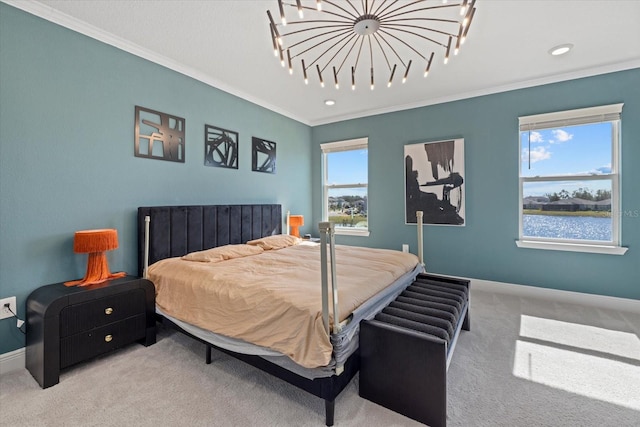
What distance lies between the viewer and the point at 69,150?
2.25 m

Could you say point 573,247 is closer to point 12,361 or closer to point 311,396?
point 311,396

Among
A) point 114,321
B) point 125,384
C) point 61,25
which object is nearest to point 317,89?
point 61,25

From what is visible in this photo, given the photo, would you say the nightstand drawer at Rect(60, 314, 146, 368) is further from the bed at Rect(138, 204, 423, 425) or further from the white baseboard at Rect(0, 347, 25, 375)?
the white baseboard at Rect(0, 347, 25, 375)

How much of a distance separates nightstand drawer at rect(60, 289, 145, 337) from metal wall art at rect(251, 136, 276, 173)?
2210 millimetres

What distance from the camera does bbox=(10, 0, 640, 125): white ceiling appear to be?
6.91 feet

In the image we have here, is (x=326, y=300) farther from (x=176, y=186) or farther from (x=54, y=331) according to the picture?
(x=176, y=186)

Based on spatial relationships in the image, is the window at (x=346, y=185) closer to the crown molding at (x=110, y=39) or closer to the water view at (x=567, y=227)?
the crown molding at (x=110, y=39)

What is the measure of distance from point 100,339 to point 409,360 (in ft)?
7.25

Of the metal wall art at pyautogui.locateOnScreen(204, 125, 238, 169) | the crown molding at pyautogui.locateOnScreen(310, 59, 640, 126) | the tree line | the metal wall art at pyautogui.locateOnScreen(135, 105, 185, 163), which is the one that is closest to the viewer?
the metal wall art at pyautogui.locateOnScreen(135, 105, 185, 163)

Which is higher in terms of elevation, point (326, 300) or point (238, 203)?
point (238, 203)

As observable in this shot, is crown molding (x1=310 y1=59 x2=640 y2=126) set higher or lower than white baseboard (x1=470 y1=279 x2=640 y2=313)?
higher

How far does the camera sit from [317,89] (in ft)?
11.9

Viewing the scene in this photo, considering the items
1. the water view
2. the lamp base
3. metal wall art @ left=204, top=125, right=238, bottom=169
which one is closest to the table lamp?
the lamp base

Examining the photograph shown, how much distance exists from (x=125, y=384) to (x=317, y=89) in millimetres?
3511
